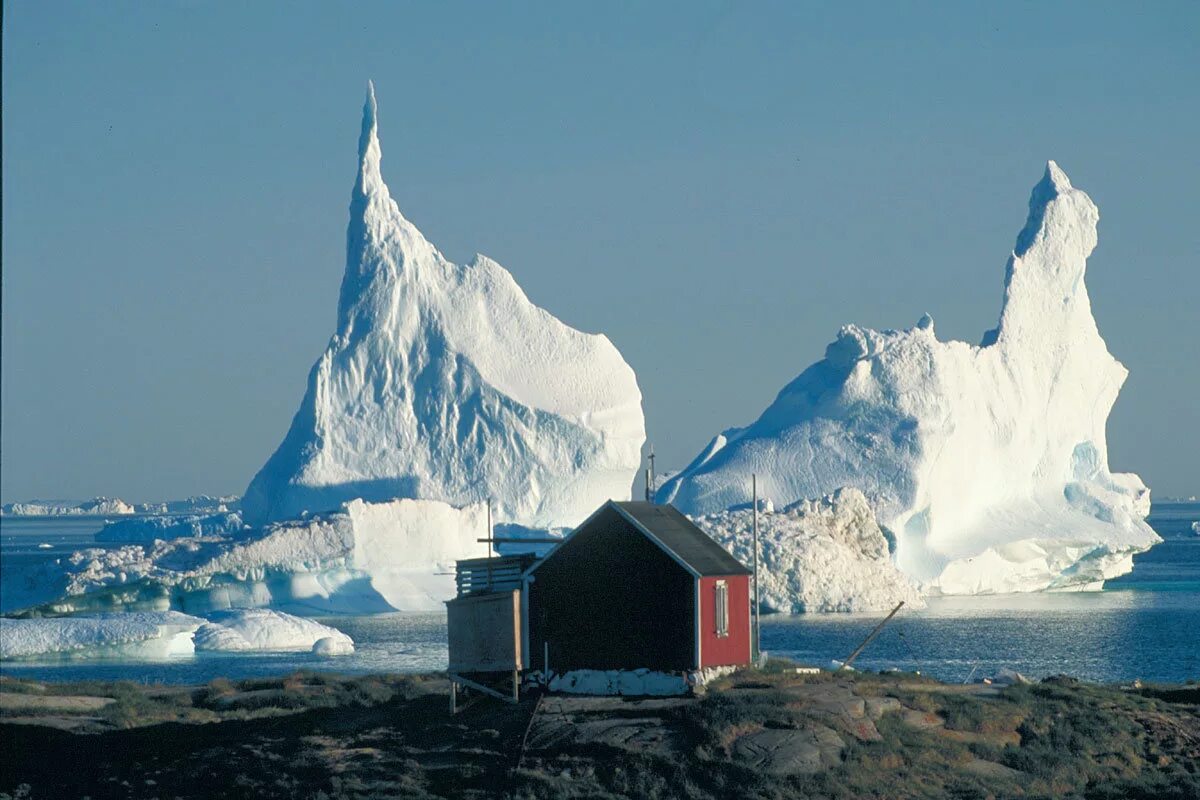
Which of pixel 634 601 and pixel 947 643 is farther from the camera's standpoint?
pixel 947 643

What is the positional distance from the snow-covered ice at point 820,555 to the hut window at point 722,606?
2554 cm

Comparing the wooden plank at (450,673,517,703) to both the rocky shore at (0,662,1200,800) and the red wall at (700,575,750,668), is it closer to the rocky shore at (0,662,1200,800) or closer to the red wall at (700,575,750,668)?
the rocky shore at (0,662,1200,800)

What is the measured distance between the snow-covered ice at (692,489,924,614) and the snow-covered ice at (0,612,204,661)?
15.1 meters

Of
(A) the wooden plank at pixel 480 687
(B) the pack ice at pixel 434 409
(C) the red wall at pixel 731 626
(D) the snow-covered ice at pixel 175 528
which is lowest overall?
(A) the wooden plank at pixel 480 687

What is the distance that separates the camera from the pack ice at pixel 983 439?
54750mm

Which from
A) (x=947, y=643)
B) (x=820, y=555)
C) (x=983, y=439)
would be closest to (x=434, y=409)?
(x=820, y=555)

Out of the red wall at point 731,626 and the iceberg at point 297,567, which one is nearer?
the red wall at point 731,626

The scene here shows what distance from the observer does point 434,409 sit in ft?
195

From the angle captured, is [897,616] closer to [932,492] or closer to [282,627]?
[932,492]

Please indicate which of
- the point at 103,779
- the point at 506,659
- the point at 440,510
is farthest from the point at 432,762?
the point at 440,510

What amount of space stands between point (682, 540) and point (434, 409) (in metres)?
39.5

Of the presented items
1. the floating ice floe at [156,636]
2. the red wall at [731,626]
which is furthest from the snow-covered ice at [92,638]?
the red wall at [731,626]

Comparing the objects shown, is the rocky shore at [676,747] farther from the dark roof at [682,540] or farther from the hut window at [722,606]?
the dark roof at [682,540]

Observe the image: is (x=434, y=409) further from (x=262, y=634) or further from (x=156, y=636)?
(x=156, y=636)
